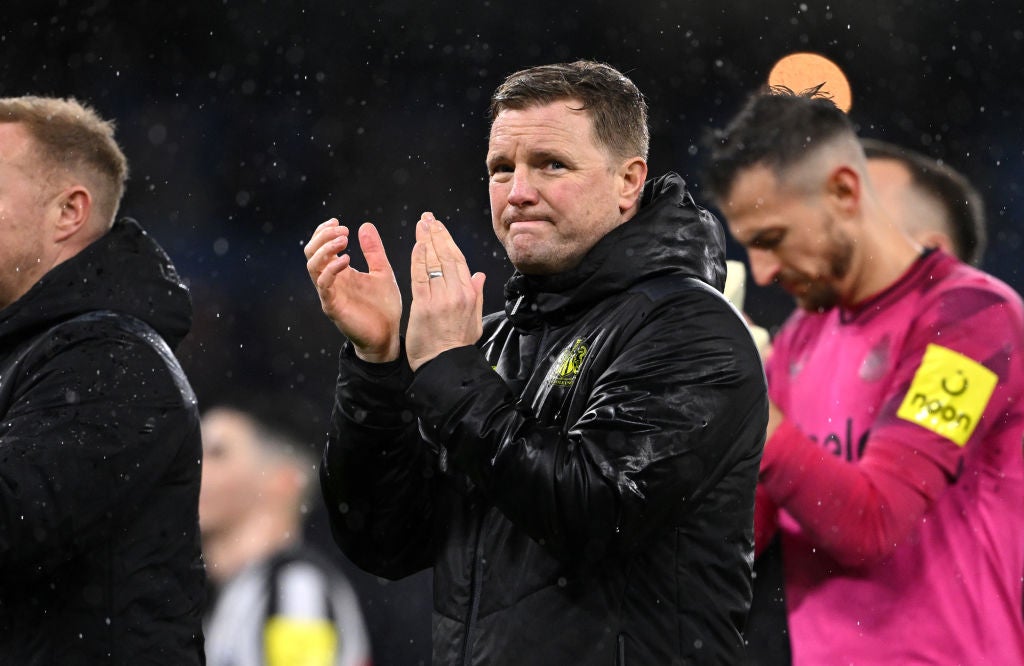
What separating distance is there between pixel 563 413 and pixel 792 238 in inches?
72.7

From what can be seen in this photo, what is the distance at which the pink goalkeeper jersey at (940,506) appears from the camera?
318cm

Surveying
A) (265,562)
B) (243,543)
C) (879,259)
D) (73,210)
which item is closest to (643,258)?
(73,210)

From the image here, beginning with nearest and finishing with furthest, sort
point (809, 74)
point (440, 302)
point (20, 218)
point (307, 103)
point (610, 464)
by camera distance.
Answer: point (610, 464) → point (440, 302) → point (20, 218) → point (809, 74) → point (307, 103)

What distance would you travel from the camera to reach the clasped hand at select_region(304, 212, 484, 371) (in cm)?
203

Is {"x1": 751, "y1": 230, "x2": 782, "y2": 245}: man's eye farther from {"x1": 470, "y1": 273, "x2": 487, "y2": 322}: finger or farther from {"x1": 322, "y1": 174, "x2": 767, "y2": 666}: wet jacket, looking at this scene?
{"x1": 470, "y1": 273, "x2": 487, "y2": 322}: finger

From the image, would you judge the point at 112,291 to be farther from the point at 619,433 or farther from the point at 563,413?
the point at 619,433

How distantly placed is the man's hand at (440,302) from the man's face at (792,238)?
1.84 m

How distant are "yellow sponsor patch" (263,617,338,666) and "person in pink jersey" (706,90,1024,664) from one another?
215cm

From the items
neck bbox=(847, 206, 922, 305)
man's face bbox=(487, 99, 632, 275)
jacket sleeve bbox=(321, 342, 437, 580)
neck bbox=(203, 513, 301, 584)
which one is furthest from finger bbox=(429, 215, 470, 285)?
neck bbox=(203, 513, 301, 584)

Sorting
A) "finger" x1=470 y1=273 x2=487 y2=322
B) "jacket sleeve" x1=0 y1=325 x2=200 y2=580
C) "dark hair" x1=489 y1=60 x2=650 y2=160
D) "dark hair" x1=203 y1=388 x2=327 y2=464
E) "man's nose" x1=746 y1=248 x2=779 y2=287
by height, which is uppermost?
"dark hair" x1=489 y1=60 x2=650 y2=160

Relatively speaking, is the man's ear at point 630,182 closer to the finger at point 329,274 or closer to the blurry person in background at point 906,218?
the finger at point 329,274

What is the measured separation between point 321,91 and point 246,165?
55 cm

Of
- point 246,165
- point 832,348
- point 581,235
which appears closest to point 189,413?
point 581,235

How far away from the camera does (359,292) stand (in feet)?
7.41
